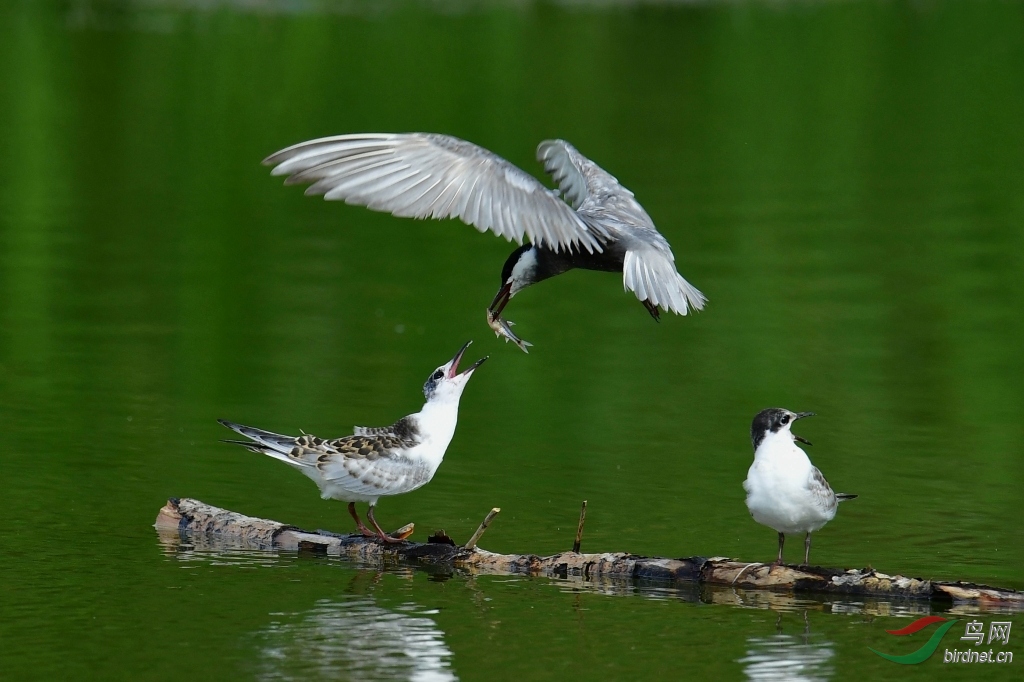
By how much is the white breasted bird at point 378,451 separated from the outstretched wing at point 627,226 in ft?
3.66

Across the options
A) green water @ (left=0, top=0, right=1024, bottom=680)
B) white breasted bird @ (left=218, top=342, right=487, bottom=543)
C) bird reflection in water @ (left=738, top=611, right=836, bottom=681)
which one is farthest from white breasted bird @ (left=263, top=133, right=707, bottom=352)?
bird reflection in water @ (left=738, top=611, right=836, bottom=681)

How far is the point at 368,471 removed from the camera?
8.53 metres

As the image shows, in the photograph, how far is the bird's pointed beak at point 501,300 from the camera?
869cm

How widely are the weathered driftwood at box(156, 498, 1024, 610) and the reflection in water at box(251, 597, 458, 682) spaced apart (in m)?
0.63

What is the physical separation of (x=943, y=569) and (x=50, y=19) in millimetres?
28687

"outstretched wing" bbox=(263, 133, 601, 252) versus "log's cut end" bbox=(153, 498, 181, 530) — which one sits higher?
"outstretched wing" bbox=(263, 133, 601, 252)

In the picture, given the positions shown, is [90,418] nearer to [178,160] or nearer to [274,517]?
[274,517]

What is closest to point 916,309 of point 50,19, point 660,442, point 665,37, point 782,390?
point 782,390

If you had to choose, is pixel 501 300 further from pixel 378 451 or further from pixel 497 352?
pixel 497 352

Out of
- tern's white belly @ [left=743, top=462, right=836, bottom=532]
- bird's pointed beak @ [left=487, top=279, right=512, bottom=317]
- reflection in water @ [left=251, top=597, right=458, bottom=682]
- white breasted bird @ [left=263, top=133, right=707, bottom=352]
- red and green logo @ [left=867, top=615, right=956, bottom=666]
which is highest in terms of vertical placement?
white breasted bird @ [left=263, top=133, right=707, bottom=352]

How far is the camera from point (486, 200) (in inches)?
303

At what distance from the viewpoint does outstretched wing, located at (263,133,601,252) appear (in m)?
7.29

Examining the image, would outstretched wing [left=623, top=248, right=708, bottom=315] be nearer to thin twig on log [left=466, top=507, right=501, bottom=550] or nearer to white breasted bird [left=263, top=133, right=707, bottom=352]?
white breasted bird [left=263, top=133, right=707, bottom=352]

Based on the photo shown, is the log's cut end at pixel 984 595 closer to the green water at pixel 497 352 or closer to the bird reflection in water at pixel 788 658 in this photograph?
the green water at pixel 497 352
